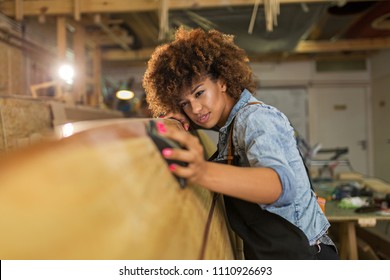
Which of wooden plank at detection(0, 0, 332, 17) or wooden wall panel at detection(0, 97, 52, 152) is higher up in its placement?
wooden plank at detection(0, 0, 332, 17)

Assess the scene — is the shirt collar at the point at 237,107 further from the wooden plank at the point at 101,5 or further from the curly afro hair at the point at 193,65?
the wooden plank at the point at 101,5

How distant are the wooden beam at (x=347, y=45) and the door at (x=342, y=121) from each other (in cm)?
133

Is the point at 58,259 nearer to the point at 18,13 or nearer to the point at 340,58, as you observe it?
the point at 18,13

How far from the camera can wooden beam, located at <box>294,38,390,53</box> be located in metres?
3.89

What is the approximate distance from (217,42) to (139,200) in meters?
0.64

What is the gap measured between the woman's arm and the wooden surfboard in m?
0.03

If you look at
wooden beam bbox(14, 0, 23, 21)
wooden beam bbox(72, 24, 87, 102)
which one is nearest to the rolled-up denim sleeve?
wooden beam bbox(14, 0, 23, 21)

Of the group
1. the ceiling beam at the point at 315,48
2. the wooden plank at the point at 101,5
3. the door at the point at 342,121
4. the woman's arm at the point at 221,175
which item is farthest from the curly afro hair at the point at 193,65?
the door at the point at 342,121

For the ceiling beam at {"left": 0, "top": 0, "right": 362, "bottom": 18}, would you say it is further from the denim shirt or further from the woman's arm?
the woman's arm

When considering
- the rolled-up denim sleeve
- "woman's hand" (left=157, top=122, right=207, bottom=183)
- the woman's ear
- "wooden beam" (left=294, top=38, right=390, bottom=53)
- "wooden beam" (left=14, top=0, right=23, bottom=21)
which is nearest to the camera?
"woman's hand" (left=157, top=122, right=207, bottom=183)

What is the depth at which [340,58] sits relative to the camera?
5.20 m

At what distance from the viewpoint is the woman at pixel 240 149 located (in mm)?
541
